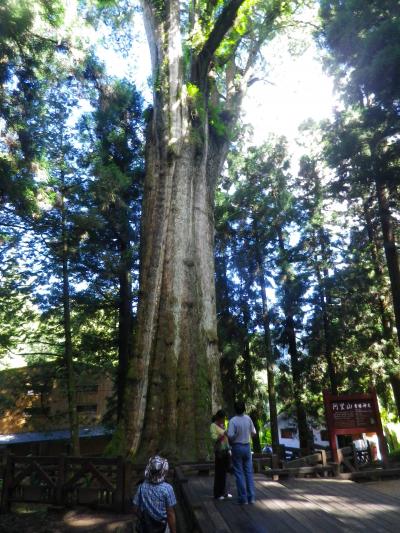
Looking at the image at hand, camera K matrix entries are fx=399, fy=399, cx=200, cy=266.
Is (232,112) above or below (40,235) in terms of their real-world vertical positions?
above

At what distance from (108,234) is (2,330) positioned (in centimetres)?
684

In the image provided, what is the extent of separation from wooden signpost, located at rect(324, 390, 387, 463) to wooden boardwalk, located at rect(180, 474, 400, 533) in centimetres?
426

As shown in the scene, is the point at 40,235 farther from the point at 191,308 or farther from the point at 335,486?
the point at 335,486

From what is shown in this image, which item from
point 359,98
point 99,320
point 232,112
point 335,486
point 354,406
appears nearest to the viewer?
point 335,486

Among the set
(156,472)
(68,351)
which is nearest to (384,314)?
(68,351)

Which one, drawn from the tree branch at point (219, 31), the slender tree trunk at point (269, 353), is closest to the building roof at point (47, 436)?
the slender tree trunk at point (269, 353)

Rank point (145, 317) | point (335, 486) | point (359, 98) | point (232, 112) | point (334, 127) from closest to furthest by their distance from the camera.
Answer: point (335, 486)
point (145, 317)
point (232, 112)
point (359, 98)
point (334, 127)

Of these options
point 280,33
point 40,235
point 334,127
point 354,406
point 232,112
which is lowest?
point 354,406

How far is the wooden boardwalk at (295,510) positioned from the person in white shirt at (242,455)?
0.46 ft

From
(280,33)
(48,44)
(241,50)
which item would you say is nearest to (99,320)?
(48,44)

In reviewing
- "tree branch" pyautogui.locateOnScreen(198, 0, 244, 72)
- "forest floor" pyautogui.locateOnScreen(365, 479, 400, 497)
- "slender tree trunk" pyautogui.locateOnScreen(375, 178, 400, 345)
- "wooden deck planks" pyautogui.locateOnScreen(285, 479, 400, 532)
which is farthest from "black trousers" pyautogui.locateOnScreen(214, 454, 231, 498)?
"tree branch" pyautogui.locateOnScreen(198, 0, 244, 72)

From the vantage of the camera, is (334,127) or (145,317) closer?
(145,317)

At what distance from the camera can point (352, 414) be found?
393 inches

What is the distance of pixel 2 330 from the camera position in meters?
17.0
